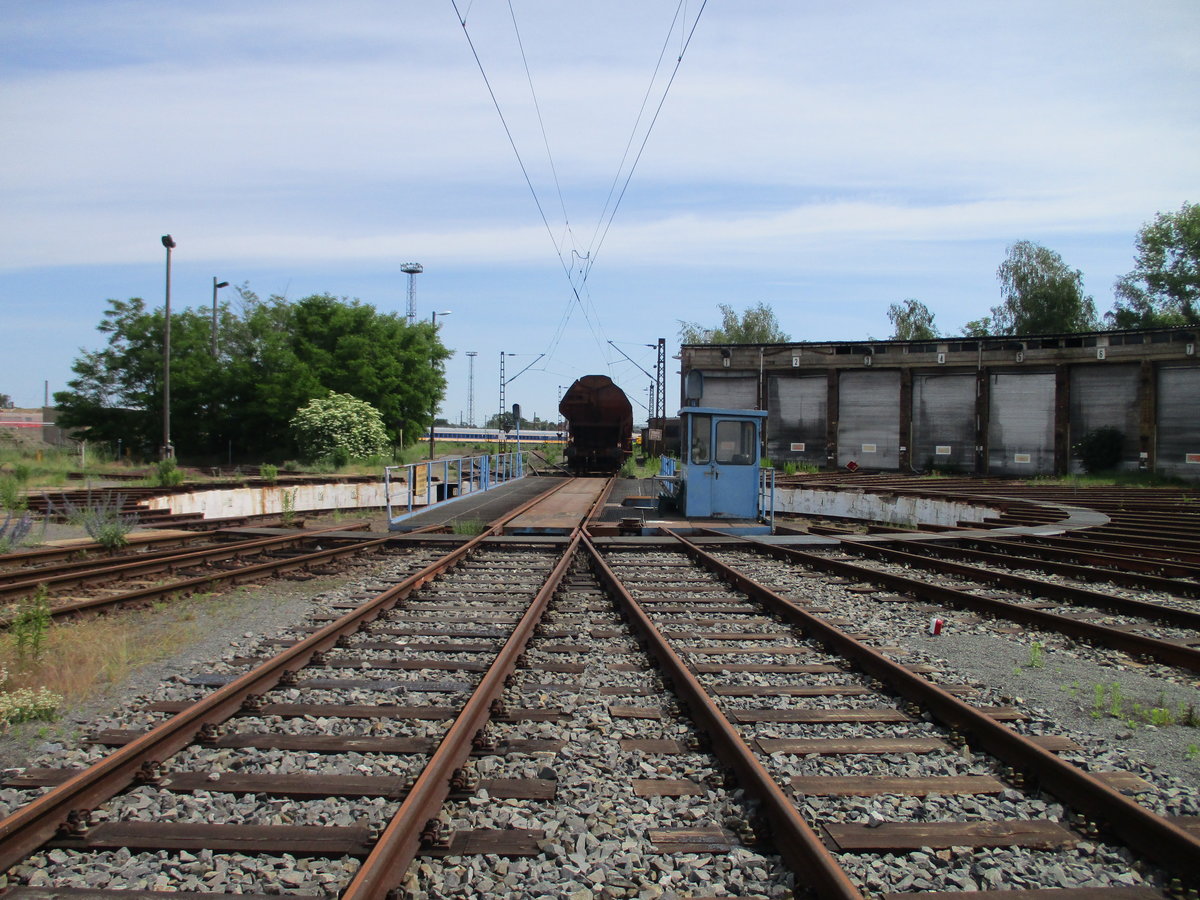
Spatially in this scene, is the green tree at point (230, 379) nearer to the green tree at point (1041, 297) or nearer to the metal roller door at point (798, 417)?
the metal roller door at point (798, 417)

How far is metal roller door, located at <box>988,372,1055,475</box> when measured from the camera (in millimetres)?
36438

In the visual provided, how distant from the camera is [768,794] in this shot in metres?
3.37

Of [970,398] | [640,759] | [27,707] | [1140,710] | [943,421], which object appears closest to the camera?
[640,759]

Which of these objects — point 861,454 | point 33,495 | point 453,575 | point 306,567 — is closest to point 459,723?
point 453,575

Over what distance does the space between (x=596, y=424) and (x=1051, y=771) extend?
88.6ft

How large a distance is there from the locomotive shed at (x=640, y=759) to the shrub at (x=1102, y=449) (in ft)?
101

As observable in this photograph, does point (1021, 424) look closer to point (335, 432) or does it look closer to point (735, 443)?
point (735, 443)

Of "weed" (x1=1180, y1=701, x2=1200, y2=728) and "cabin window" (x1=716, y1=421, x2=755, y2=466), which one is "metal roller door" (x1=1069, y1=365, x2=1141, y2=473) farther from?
"weed" (x1=1180, y1=701, x2=1200, y2=728)

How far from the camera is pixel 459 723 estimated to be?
4109 millimetres

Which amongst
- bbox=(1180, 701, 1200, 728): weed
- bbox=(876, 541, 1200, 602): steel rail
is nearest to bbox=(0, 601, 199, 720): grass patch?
bbox=(1180, 701, 1200, 728): weed

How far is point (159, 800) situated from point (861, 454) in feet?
126

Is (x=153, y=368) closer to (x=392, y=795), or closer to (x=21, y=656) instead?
(x=21, y=656)

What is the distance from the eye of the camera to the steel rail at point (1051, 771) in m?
2.98

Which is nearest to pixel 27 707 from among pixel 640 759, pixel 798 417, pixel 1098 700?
pixel 640 759
